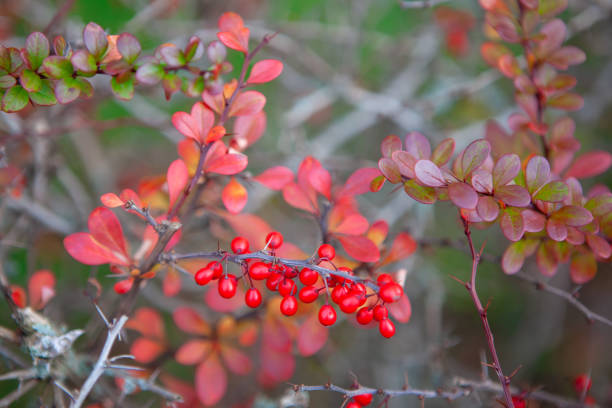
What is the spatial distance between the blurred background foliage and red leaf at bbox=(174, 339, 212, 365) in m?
0.67

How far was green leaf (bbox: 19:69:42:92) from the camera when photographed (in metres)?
0.87

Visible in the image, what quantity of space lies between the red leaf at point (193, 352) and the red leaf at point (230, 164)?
2.27ft

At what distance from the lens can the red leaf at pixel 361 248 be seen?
96 cm

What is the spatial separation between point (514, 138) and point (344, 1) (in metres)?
2.02

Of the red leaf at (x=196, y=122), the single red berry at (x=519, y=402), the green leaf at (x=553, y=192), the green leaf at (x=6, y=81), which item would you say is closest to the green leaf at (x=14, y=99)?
the green leaf at (x=6, y=81)

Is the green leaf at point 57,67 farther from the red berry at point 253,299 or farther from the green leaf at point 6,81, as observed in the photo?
the red berry at point 253,299

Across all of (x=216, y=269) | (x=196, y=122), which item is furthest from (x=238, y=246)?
(x=196, y=122)

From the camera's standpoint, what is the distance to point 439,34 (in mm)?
2469

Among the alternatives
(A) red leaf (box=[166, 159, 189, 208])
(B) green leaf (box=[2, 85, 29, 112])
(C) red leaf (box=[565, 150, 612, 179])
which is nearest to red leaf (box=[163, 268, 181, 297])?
(A) red leaf (box=[166, 159, 189, 208])

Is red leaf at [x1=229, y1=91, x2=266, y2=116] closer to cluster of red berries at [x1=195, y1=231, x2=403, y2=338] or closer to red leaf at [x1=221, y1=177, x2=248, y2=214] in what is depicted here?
red leaf at [x1=221, y1=177, x2=248, y2=214]

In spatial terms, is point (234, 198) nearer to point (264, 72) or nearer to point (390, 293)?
point (264, 72)

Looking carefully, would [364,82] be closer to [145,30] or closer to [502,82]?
[502,82]

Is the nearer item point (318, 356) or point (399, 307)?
point (399, 307)

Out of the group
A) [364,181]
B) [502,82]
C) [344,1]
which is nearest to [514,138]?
[364,181]
